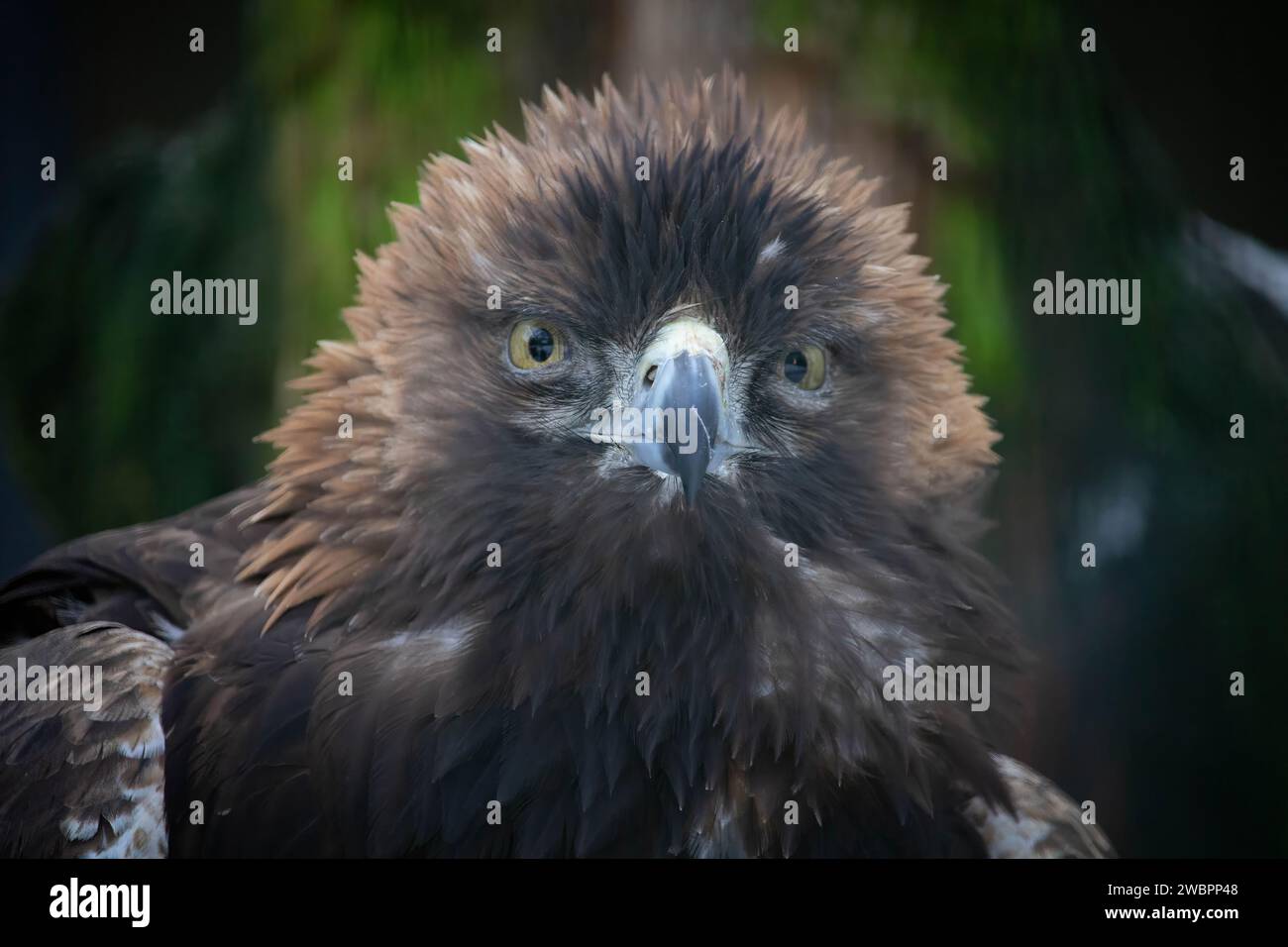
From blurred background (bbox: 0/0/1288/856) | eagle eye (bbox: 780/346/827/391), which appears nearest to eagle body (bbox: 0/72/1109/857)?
eagle eye (bbox: 780/346/827/391)

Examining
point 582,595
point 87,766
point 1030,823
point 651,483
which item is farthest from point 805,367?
point 87,766

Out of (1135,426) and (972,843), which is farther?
(1135,426)

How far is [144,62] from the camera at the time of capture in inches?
105

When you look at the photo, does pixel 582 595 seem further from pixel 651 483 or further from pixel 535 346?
pixel 535 346

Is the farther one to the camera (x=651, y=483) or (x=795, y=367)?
(x=795, y=367)

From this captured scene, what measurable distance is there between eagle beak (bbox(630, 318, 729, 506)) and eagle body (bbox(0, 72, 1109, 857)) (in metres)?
0.02

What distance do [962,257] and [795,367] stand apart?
1167 millimetres

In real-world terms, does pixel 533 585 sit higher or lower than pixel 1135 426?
lower

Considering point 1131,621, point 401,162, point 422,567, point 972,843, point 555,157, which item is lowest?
point 972,843

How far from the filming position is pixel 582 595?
1.80 metres
